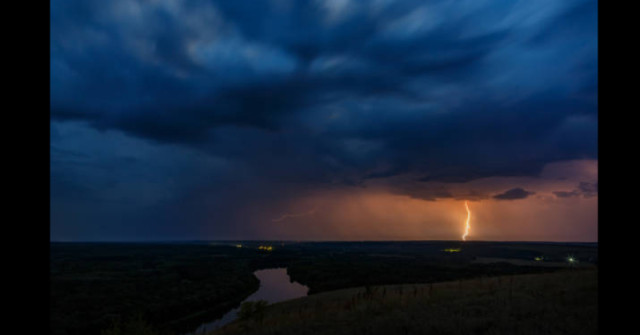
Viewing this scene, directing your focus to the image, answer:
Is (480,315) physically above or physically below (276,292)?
above

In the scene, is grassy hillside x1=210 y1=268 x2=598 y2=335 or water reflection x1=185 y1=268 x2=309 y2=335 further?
water reflection x1=185 y1=268 x2=309 y2=335

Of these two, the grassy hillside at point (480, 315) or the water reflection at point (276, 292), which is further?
→ the water reflection at point (276, 292)

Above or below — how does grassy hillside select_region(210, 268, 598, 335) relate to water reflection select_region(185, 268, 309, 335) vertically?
above

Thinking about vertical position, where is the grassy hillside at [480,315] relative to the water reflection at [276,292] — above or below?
above

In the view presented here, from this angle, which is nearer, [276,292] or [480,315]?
[480,315]
